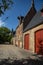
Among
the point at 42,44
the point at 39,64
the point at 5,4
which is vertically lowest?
the point at 39,64

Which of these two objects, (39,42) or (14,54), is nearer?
(14,54)

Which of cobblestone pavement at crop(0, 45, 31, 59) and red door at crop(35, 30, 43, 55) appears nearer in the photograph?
cobblestone pavement at crop(0, 45, 31, 59)

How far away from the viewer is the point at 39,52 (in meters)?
20.0

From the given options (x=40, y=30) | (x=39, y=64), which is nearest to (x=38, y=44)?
(x=40, y=30)

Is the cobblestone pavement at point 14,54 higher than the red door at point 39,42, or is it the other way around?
the red door at point 39,42

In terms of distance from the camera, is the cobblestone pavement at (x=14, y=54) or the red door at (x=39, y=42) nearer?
the cobblestone pavement at (x=14, y=54)

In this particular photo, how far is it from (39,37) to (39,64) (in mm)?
8727

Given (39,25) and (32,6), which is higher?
(32,6)

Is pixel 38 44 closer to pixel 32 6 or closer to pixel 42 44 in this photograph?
pixel 42 44

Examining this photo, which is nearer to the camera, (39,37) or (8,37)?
(39,37)

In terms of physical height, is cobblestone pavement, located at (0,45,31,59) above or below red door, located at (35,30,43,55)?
below

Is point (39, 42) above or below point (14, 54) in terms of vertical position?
above

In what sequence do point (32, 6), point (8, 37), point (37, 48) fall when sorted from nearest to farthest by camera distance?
point (37, 48) < point (32, 6) < point (8, 37)

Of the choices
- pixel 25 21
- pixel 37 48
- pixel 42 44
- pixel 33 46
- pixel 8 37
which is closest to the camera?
pixel 42 44
